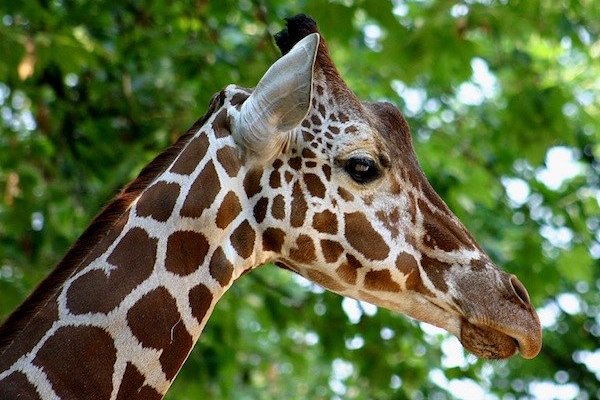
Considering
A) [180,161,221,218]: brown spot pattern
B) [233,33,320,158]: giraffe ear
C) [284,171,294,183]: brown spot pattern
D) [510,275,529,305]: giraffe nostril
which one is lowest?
[510,275,529,305]: giraffe nostril

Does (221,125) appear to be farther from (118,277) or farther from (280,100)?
(118,277)

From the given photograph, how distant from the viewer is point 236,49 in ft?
27.6

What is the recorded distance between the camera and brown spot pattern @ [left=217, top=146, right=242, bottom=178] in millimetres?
4074

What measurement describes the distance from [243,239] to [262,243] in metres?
0.08

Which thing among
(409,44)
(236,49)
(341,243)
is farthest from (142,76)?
(341,243)

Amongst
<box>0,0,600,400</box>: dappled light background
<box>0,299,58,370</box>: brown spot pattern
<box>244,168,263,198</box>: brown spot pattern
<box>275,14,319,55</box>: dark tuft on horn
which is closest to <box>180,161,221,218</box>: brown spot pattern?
<box>244,168,263,198</box>: brown spot pattern

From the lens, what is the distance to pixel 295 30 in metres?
4.48

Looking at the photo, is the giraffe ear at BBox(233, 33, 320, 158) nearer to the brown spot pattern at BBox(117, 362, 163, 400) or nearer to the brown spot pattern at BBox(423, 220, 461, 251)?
the brown spot pattern at BBox(423, 220, 461, 251)

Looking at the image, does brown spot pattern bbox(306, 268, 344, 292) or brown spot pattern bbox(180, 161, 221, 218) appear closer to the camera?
brown spot pattern bbox(180, 161, 221, 218)

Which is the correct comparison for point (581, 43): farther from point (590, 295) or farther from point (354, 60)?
point (590, 295)

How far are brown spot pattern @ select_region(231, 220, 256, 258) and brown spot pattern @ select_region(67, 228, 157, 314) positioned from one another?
293mm

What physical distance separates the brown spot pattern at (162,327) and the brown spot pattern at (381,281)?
0.71 metres

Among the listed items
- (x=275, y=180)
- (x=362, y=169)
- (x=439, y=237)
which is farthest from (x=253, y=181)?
(x=439, y=237)

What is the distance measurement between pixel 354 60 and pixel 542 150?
2.71 meters
